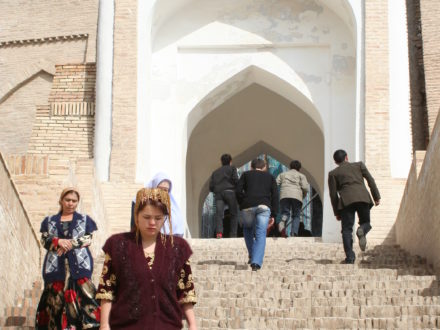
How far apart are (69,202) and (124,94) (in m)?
7.21

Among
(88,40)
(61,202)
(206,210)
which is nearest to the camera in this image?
(61,202)

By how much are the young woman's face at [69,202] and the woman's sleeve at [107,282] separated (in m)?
2.06

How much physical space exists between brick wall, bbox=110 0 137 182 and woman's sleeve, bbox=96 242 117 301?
8.82 meters

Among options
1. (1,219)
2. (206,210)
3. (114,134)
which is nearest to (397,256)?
(1,219)

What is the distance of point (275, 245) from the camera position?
1173 cm

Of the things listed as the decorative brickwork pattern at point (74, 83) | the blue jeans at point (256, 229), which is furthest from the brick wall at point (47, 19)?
the blue jeans at point (256, 229)

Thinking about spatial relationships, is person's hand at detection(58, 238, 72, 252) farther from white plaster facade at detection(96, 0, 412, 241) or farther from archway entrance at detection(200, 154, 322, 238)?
archway entrance at detection(200, 154, 322, 238)

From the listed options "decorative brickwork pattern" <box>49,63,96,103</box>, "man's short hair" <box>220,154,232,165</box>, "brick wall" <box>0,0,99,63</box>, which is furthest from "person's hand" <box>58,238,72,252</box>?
"brick wall" <box>0,0,99,63</box>

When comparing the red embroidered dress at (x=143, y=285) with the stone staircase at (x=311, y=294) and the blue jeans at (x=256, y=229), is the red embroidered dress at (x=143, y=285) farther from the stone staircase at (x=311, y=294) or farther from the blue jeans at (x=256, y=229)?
the blue jeans at (x=256, y=229)

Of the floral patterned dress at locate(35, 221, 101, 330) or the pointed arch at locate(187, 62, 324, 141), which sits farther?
the pointed arch at locate(187, 62, 324, 141)

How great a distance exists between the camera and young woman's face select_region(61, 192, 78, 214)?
22.3ft

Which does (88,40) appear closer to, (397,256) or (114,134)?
(114,134)

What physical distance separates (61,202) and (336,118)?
320 inches

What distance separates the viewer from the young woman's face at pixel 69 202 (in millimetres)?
6801
